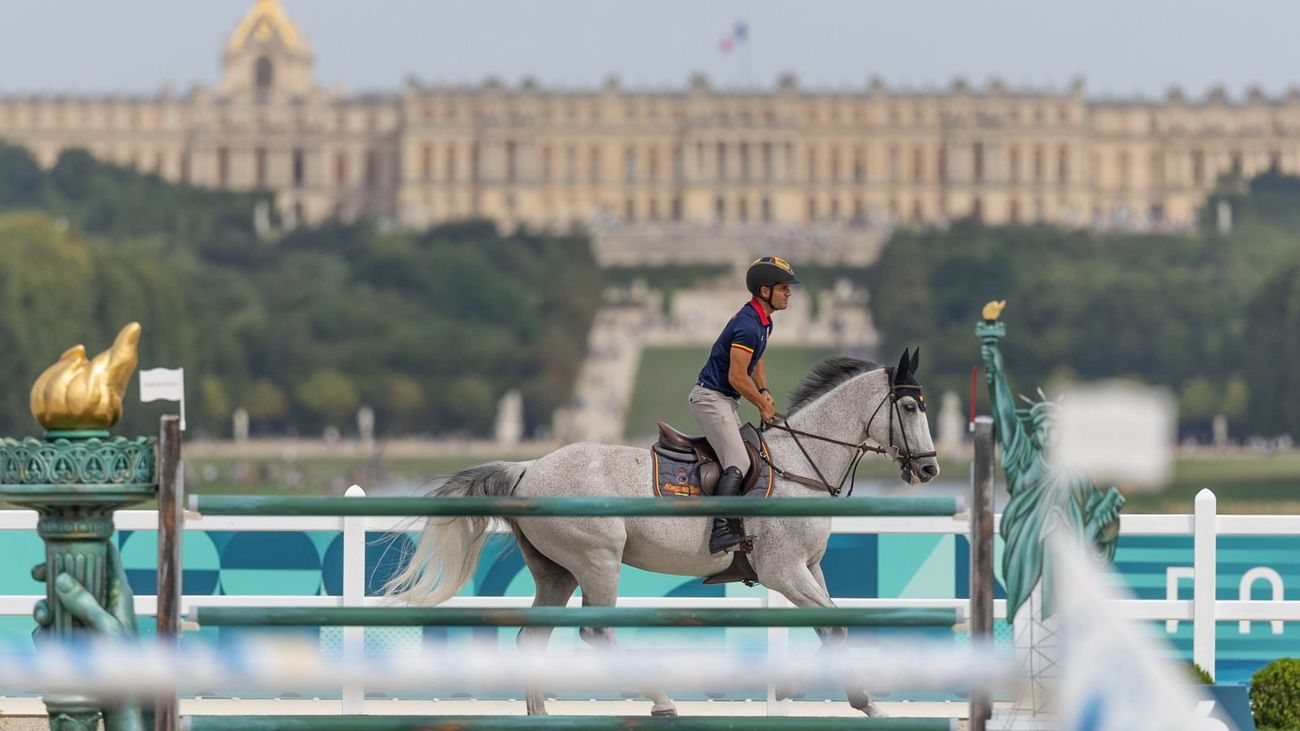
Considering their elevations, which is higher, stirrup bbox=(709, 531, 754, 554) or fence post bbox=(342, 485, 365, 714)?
stirrup bbox=(709, 531, 754, 554)

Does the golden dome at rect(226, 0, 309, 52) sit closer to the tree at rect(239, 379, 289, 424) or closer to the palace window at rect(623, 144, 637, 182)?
the palace window at rect(623, 144, 637, 182)

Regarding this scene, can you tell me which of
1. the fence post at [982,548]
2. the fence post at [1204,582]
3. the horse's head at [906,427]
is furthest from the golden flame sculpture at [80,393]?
the fence post at [1204,582]

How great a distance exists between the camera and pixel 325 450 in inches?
2729

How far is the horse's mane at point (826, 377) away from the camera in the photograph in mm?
8539

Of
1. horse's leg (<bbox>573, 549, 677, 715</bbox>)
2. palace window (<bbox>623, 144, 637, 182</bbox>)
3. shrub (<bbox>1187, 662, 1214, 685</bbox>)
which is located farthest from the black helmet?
palace window (<bbox>623, 144, 637, 182</bbox>)

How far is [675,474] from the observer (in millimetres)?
7855

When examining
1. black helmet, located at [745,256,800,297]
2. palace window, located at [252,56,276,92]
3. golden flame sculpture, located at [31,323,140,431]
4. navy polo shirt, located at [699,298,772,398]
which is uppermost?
palace window, located at [252,56,276,92]

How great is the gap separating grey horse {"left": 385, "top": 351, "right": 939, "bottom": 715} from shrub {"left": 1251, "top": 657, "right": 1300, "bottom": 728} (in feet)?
4.01

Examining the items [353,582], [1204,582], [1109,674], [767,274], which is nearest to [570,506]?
[1109,674]

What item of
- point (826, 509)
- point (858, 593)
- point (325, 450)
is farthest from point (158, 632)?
point (325, 450)

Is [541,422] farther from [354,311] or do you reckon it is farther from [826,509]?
[826,509]

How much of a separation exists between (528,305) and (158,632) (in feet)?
253

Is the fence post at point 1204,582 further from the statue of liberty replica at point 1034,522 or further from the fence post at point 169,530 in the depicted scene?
the fence post at point 169,530

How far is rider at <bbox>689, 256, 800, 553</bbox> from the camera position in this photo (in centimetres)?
780
